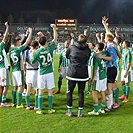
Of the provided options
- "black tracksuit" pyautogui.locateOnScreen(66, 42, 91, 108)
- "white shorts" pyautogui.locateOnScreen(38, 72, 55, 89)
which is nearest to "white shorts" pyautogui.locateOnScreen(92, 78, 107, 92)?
"black tracksuit" pyautogui.locateOnScreen(66, 42, 91, 108)

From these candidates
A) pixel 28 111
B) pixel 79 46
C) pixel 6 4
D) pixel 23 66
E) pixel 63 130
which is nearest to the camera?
pixel 63 130

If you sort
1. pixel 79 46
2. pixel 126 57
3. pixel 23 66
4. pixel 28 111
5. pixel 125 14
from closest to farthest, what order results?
pixel 79 46, pixel 28 111, pixel 23 66, pixel 126 57, pixel 125 14

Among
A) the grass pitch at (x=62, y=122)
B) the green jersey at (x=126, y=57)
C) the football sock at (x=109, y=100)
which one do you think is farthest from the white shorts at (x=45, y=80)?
the green jersey at (x=126, y=57)

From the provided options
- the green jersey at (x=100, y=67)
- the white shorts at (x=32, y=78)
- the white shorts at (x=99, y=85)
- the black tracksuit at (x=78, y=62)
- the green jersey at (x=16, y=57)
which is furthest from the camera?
the white shorts at (x=32, y=78)

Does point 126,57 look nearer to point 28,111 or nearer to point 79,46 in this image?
point 79,46

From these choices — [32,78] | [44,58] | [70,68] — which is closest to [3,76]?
[32,78]

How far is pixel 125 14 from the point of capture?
64.4 meters

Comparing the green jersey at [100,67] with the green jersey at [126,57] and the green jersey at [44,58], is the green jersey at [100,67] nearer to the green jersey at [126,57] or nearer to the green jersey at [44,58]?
the green jersey at [44,58]

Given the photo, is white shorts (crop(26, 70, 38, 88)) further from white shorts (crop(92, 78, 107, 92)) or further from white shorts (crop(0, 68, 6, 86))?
white shorts (crop(92, 78, 107, 92))

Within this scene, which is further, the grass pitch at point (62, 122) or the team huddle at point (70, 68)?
the team huddle at point (70, 68)

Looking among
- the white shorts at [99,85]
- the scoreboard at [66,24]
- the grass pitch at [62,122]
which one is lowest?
the grass pitch at [62,122]

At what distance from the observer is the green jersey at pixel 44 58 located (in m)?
5.62

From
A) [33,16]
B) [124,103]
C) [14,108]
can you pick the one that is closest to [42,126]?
[14,108]

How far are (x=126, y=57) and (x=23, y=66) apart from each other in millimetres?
2898
